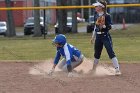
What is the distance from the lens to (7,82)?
369 inches

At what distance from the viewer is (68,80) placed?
373 inches

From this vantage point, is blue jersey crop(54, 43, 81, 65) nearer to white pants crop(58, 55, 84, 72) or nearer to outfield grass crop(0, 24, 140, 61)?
white pants crop(58, 55, 84, 72)

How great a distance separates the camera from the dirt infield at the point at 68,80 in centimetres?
835

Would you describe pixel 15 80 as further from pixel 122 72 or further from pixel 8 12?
pixel 8 12

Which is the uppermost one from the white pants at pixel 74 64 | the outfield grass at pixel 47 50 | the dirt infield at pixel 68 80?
the white pants at pixel 74 64

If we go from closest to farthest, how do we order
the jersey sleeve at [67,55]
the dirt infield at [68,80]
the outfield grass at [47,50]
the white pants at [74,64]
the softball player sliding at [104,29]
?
the dirt infield at [68,80]
the jersey sleeve at [67,55]
the softball player sliding at [104,29]
the white pants at [74,64]
the outfield grass at [47,50]

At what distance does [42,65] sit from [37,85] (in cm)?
343

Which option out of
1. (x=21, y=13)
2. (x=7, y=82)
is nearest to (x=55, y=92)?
(x=7, y=82)

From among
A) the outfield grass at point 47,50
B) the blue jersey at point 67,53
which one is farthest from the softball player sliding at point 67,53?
the outfield grass at point 47,50

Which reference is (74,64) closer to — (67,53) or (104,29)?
(67,53)

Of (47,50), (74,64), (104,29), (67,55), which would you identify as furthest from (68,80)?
(47,50)

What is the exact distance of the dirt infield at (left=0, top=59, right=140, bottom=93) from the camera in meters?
8.35

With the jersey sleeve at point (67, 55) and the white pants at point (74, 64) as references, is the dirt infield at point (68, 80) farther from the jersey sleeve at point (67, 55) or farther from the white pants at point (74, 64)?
the jersey sleeve at point (67, 55)

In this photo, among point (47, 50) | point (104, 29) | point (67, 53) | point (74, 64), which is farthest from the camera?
point (47, 50)
